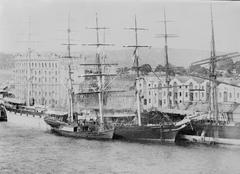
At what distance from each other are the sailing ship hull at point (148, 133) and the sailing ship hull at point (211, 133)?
36 centimetres

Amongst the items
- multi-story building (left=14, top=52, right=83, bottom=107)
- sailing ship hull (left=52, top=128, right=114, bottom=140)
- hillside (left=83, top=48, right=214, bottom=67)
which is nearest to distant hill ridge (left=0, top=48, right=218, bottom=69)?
hillside (left=83, top=48, right=214, bottom=67)

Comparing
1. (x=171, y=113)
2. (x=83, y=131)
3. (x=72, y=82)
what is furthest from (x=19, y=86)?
(x=171, y=113)

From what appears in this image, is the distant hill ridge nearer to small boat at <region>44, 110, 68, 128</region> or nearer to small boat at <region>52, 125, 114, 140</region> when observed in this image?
small boat at <region>52, 125, 114, 140</region>

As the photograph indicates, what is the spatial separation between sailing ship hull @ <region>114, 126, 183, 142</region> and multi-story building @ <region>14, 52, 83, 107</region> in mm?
1482

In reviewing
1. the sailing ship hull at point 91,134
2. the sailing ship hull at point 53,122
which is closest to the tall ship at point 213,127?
the sailing ship hull at point 91,134

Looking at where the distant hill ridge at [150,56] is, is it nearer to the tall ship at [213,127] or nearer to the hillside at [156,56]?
the hillside at [156,56]

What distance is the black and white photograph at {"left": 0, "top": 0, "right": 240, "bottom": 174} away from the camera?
6066mm

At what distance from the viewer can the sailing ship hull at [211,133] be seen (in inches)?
324

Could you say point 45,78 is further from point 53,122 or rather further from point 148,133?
point 148,133

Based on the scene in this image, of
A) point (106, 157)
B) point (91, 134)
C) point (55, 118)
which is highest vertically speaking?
point (55, 118)

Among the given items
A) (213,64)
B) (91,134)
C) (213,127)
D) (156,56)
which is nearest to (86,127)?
(91,134)

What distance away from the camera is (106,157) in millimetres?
6922

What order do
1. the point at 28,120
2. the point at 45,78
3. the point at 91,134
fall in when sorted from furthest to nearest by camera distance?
1. the point at 28,120
2. the point at 45,78
3. the point at 91,134

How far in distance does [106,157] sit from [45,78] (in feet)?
10.2
